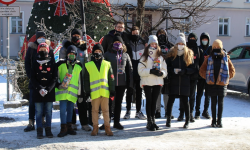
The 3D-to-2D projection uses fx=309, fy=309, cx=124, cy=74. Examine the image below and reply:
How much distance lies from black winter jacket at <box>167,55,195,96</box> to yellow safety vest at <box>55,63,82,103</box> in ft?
6.47

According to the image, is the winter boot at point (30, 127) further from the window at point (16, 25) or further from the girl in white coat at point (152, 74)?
the window at point (16, 25)

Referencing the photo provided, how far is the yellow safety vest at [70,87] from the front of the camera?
232 inches

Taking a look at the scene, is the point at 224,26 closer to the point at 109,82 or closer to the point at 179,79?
the point at 179,79

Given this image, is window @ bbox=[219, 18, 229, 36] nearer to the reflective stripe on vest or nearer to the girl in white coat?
the girl in white coat

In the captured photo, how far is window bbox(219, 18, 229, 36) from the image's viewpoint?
1106 inches

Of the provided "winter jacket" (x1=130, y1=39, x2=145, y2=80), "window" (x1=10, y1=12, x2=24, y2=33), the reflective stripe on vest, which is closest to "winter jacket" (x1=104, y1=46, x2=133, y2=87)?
the reflective stripe on vest

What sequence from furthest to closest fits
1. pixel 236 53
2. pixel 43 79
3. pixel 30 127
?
pixel 236 53, pixel 30 127, pixel 43 79

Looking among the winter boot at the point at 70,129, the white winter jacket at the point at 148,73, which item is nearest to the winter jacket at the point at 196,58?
the white winter jacket at the point at 148,73

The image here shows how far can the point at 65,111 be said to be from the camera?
5.96 metres

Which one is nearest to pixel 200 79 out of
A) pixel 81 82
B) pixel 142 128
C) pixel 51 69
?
pixel 142 128

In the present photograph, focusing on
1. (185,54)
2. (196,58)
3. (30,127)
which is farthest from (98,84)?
(196,58)

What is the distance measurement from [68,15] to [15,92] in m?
2.79

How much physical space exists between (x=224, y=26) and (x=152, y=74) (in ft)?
78.8

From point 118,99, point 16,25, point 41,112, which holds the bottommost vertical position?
point 41,112
